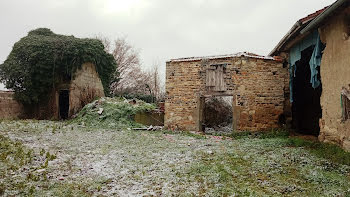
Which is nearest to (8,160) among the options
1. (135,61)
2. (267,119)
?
(267,119)

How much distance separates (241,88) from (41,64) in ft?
38.5

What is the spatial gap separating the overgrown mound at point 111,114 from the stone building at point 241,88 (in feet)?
8.54

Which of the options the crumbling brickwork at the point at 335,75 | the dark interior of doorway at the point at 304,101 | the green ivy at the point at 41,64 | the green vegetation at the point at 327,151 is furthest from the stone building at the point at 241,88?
the green ivy at the point at 41,64

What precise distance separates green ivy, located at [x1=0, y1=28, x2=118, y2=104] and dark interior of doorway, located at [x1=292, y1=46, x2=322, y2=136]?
484 inches

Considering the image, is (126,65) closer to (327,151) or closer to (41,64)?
(41,64)

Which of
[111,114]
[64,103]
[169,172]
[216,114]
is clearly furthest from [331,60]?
[64,103]

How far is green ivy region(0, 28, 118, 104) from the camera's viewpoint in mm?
Result: 15508

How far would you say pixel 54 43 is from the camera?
16.3 metres

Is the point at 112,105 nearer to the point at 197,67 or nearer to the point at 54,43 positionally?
the point at 197,67

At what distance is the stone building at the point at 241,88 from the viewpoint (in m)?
10.8

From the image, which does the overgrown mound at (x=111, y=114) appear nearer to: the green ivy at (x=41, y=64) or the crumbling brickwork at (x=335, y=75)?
the green ivy at (x=41, y=64)

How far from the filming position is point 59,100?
17312 mm

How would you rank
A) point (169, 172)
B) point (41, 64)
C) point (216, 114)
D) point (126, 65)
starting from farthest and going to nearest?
1. point (126, 65)
2. point (216, 114)
3. point (41, 64)
4. point (169, 172)

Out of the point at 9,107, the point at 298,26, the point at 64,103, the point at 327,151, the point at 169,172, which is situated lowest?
the point at 169,172
